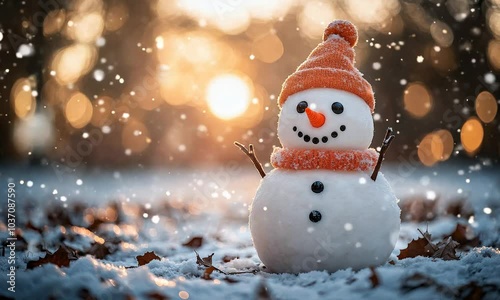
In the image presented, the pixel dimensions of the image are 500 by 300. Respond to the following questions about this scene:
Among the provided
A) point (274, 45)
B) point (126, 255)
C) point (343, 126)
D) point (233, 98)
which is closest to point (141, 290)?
point (343, 126)

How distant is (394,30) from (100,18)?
1088 centimetres

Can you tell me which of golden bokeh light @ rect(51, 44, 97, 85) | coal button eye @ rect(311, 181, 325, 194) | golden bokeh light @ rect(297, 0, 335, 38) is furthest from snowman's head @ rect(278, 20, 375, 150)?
golden bokeh light @ rect(297, 0, 335, 38)

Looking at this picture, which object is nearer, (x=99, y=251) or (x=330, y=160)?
(x=330, y=160)

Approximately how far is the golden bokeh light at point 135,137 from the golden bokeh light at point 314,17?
8.59 m

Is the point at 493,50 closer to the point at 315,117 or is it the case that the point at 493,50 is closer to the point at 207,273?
the point at 315,117

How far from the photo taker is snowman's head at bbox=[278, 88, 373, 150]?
3.51 metres

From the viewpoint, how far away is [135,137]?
21.8 meters

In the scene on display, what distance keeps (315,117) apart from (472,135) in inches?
542

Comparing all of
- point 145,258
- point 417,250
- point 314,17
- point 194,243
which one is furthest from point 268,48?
point 145,258

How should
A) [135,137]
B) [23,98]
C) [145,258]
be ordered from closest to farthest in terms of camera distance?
[145,258] < [23,98] < [135,137]

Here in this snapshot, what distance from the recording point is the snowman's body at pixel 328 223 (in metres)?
3.31

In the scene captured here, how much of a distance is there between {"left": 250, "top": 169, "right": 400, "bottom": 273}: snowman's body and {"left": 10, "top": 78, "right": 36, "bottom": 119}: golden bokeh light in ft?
35.6

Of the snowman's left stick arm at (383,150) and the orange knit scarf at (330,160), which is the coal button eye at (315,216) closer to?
the orange knit scarf at (330,160)

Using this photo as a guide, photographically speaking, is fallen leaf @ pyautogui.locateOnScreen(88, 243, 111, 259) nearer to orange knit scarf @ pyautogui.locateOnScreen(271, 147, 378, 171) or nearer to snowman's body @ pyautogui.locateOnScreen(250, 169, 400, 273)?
snowman's body @ pyautogui.locateOnScreen(250, 169, 400, 273)
